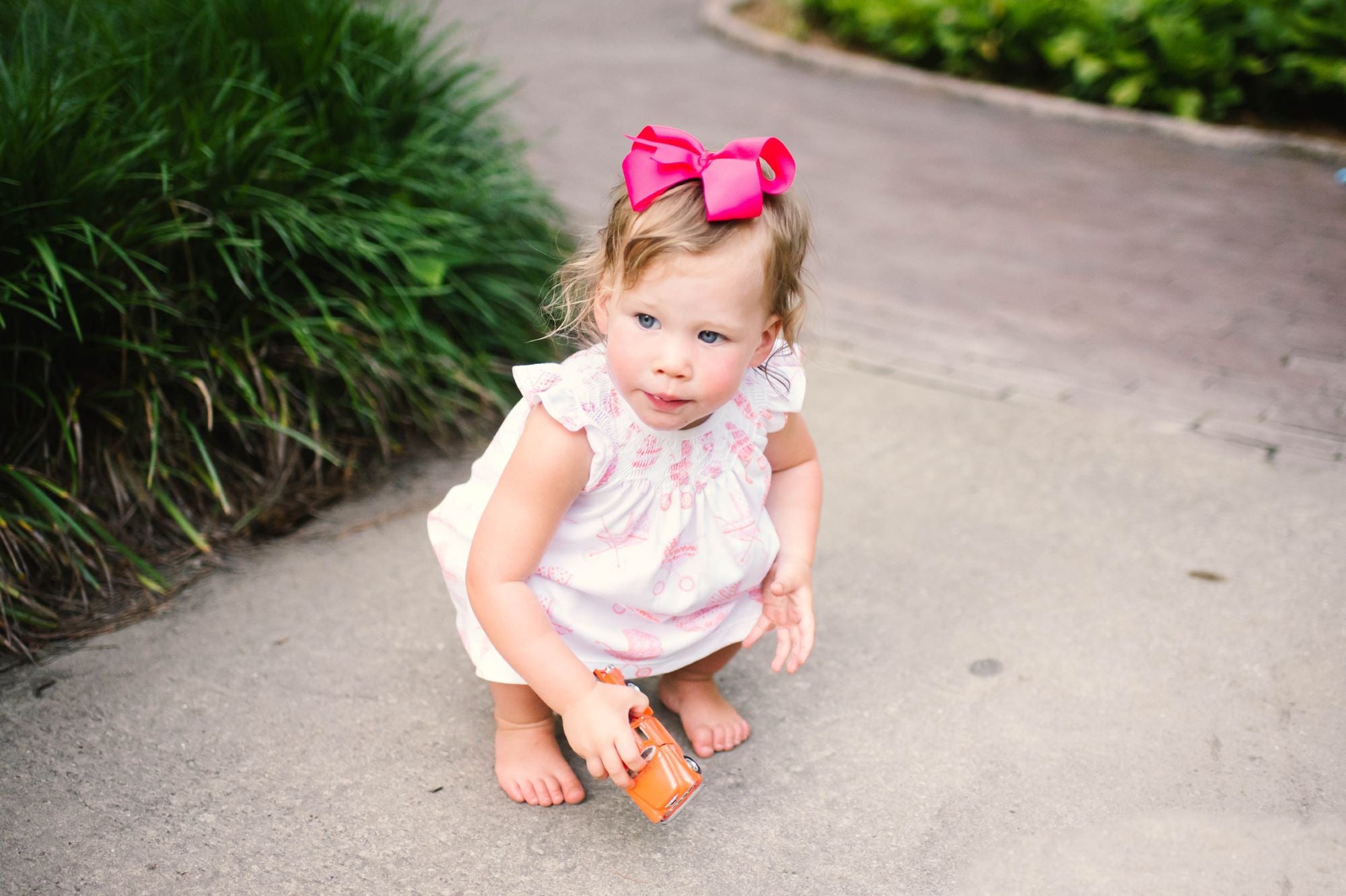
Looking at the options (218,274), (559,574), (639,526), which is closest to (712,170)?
(639,526)

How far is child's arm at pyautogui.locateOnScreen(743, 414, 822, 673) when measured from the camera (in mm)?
2041

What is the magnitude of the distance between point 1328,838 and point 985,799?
20.8 inches

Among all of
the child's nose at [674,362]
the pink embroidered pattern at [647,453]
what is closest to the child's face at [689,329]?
the child's nose at [674,362]

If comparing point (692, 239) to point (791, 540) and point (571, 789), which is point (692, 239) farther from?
point (571, 789)

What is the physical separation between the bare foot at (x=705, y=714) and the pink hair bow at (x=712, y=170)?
3.01ft

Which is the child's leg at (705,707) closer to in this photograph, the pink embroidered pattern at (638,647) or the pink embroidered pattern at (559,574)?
the pink embroidered pattern at (638,647)

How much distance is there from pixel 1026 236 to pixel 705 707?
3621mm

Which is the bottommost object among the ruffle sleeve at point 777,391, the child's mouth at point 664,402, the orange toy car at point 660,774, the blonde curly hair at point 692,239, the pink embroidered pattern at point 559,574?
the orange toy car at point 660,774

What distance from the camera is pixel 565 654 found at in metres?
1.80

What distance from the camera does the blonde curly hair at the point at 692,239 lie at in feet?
5.70

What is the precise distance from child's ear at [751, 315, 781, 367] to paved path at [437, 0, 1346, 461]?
187cm

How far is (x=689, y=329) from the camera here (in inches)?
69.1

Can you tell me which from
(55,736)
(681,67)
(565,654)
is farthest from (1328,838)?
(681,67)

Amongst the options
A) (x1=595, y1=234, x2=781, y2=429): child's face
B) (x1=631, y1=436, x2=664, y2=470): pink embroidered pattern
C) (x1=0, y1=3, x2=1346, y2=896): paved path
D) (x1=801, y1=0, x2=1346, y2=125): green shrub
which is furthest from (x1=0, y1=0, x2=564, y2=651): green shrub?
(x1=801, y1=0, x2=1346, y2=125): green shrub
